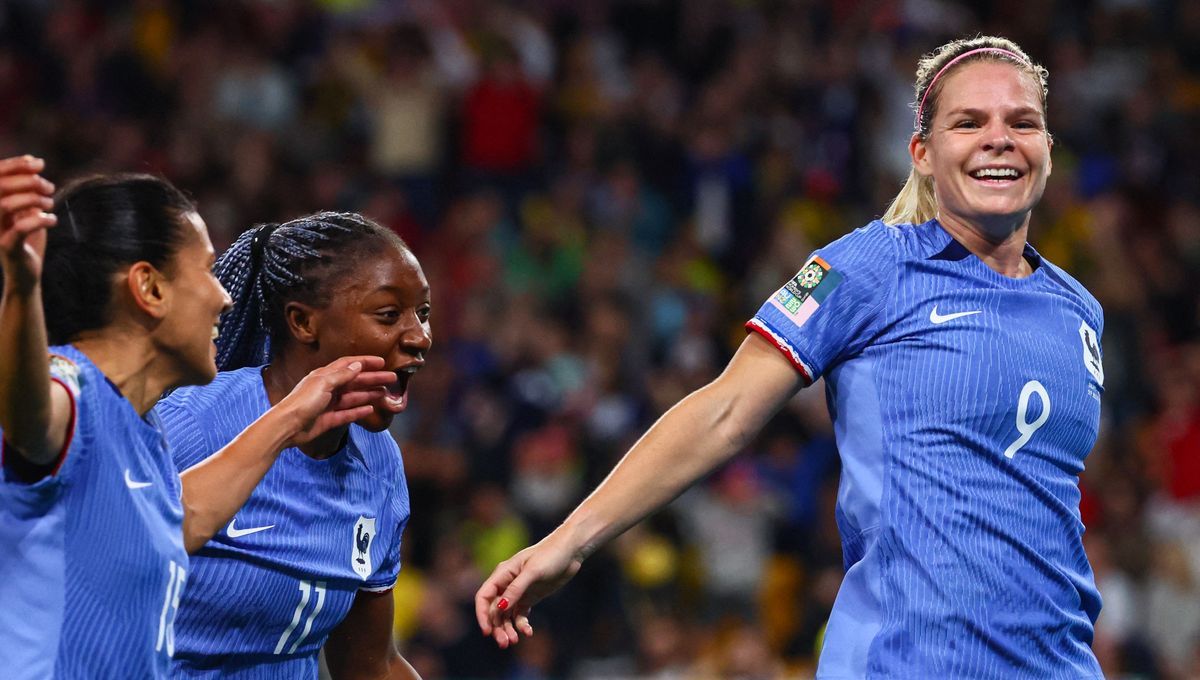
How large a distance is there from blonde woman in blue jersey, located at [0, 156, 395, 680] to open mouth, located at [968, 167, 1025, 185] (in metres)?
1.32

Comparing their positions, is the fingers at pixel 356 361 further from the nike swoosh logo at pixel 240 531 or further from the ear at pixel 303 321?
the nike swoosh logo at pixel 240 531

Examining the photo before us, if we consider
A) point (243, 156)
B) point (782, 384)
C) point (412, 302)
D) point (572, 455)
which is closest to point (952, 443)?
point (782, 384)

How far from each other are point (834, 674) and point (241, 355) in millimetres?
1689

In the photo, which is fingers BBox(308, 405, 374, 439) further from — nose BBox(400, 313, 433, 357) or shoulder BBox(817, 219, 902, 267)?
shoulder BBox(817, 219, 902, 267)

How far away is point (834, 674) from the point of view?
322 cm

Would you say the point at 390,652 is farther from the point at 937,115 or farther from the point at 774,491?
the point at 774,491

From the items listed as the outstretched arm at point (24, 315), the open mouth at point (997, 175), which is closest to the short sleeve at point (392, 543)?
the outstretched arm at point (24, 315)

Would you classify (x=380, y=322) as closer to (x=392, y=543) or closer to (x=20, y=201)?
(x=392, y=543)

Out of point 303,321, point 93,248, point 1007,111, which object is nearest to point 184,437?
point 303,321

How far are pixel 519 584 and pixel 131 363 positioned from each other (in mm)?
847

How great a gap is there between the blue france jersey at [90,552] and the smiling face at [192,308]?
0.14 m

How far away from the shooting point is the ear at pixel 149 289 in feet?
9.77

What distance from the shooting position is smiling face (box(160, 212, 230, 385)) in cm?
305

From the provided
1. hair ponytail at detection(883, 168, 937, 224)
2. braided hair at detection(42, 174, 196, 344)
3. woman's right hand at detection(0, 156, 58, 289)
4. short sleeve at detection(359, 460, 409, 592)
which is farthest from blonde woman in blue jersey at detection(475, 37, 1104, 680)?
woman's right hand at detection(0, 156, 58, 289)
